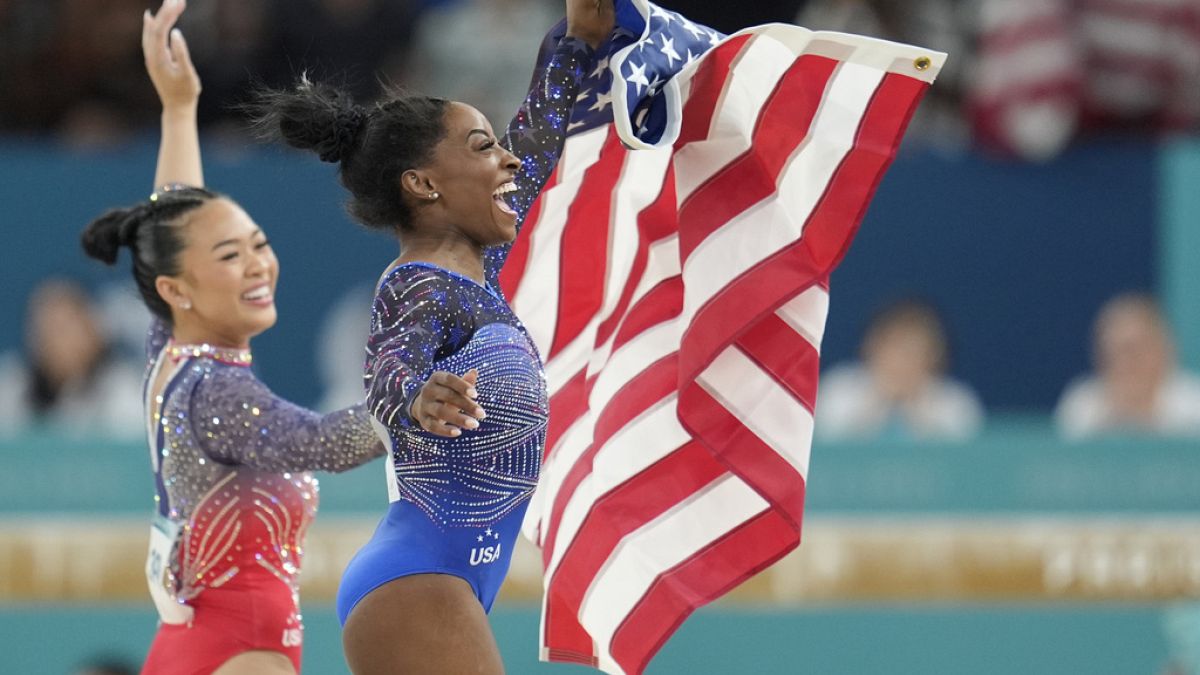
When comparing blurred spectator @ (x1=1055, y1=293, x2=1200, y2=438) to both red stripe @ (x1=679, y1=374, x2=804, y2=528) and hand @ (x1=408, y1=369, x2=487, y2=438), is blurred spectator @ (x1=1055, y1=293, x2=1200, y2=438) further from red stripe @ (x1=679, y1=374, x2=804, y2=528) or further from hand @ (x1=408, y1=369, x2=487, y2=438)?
hand @ (x1=408, y1=369, x2=487, y2=438)

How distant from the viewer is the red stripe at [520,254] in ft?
13.6

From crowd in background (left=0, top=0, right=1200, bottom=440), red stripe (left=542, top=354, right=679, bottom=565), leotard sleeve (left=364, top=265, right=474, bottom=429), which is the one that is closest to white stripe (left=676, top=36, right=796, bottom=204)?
red stripe (left=542, top=354, right=679, bottom=565)

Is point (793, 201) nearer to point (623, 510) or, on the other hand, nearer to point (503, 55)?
point (623, 510)

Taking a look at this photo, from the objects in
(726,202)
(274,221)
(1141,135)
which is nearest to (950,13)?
(1141,135)

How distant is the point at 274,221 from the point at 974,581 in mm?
2908

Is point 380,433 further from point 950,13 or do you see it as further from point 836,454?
point 950,13

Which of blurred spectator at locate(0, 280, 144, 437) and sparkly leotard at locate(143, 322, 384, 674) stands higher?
sparkly leotard at locate(143, 322, 384, 674)

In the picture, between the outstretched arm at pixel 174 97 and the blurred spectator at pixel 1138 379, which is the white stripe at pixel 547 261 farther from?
the blurred spectator at pixel 1138 379

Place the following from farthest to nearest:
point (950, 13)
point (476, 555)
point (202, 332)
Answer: point (950, 13) < point (202, 332) < point (476, 555)

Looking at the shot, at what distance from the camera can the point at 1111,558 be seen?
5645 millimetres

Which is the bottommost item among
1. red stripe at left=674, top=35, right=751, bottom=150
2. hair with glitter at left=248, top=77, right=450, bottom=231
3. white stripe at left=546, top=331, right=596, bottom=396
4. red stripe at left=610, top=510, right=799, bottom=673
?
red stripe at left=610, top=510, right=799, bottom=673

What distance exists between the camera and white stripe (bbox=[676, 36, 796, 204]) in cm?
376

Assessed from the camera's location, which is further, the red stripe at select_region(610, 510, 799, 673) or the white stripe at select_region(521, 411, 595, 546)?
the white stripe at select_region(521, 411, 595, 546)

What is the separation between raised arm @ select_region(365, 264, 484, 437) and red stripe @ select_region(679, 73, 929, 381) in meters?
0.64
